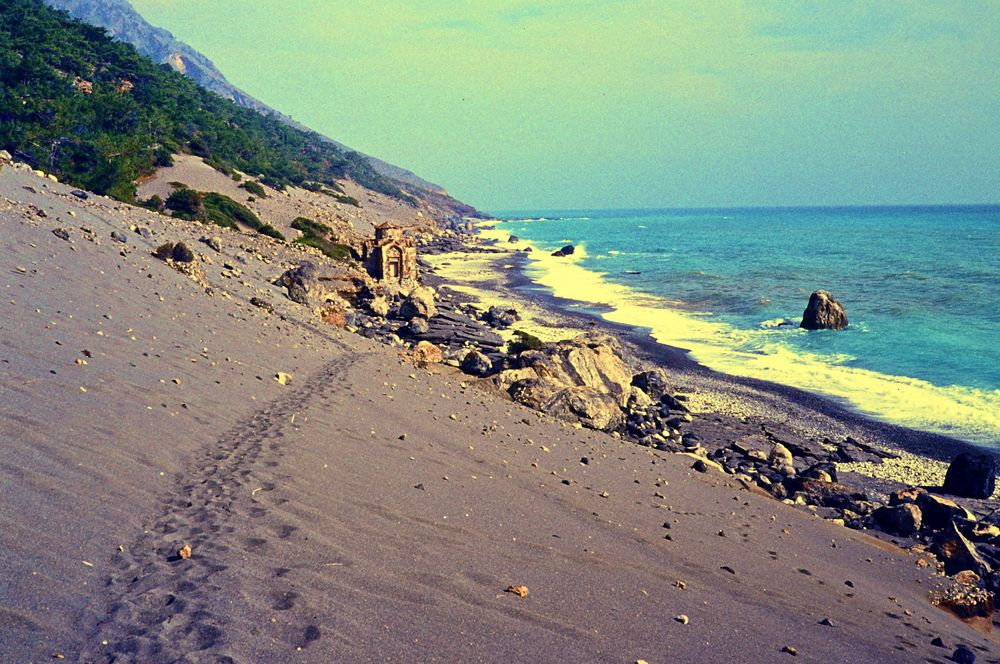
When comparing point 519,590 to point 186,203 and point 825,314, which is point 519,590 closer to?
point 825,314

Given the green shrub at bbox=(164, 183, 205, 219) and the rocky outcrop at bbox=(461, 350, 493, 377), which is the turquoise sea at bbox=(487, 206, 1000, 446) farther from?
the green shrub at bbox=(164, 183, 205, 219)

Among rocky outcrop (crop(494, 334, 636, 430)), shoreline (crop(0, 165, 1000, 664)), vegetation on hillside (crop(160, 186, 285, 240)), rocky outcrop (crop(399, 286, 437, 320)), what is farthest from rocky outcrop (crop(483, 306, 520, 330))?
shoreline (crop(0, 165, 1000, 664))

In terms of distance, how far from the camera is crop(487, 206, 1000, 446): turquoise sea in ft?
80.1

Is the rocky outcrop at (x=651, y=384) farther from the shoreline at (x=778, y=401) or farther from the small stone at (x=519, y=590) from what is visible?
the small stone at (x=519, y=590)

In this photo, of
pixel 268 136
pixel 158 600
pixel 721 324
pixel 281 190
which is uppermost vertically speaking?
pixel 268 136

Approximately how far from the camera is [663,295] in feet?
166

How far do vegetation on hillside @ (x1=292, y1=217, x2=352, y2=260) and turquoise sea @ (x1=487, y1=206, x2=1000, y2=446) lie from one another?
1619 cm

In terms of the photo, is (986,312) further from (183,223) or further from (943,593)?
(183,223)

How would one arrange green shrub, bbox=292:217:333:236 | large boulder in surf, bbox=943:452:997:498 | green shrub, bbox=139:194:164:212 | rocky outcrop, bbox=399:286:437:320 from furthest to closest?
1. green shrub, bbox=292:217:333:236
2. green shrub, bbox=139:194:164:212
3. rocky outcrop, bbox=399:286:437:320
4. large boulder in surf, bbox=943:452:997:498

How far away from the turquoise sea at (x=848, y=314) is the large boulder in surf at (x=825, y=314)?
0.80 m

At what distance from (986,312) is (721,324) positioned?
16.4m

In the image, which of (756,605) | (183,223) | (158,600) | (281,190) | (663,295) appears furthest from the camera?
(281,190)

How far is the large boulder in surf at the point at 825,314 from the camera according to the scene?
3550 centimetres

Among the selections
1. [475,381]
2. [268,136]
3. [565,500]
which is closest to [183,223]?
[475,381]
